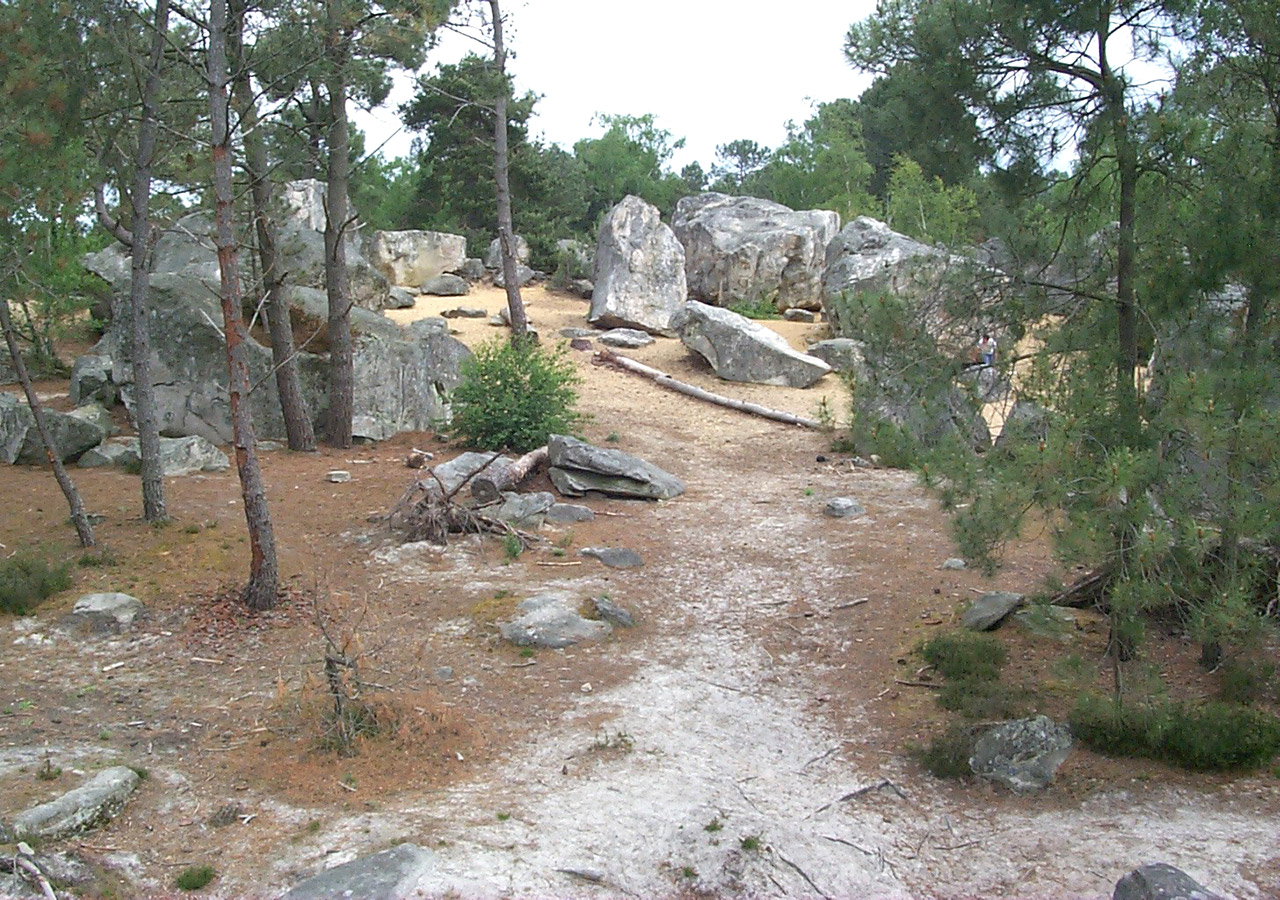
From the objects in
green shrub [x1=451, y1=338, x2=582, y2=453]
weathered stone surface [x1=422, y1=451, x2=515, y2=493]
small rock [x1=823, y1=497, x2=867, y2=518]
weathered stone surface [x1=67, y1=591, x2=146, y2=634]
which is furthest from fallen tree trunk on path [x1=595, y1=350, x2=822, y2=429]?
weathered stone surface [x1=67, y1=591, x2=146, y2=634]

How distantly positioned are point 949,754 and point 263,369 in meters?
9.59

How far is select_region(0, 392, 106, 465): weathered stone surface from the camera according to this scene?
11.0 metres

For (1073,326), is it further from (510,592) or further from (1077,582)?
(510,592)

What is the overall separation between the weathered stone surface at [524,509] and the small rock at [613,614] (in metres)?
2.14

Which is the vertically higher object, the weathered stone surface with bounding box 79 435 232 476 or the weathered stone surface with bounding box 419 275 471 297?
the weathered stone surface with bounding box 419 275 471 297

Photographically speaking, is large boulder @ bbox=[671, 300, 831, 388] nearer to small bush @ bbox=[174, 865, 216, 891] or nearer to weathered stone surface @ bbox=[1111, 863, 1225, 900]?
weathered stone surface @ bbox=[1111, 863, 1225, 900]

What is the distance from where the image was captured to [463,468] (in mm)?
10922

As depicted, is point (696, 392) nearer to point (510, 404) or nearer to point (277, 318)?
point (510, 404)

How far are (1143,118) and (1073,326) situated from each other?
1.22m

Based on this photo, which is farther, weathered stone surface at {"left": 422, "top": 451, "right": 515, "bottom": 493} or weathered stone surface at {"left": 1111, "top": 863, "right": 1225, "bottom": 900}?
weathered stone surface at {"left": 422, "top": 451, "right": 515, "bottom": 493}

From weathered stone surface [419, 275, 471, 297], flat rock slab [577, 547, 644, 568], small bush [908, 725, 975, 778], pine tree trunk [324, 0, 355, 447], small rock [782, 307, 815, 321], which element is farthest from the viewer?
weathered stone surface [419, 275, 471, 297]

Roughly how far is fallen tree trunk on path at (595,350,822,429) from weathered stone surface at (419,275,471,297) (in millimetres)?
5902

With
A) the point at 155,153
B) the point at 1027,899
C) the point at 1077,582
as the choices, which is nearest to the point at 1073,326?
the point at 1077,582

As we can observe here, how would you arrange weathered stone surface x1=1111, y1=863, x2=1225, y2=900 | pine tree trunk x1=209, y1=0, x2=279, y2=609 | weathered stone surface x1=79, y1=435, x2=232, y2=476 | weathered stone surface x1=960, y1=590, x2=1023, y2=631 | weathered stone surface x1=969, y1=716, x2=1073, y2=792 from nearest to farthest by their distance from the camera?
weathered stone surface x1=1111, y1=863, x2=1225, y2=900
weathered stone surface x1=969, y1=716, x2=1073, y2=792
pine tree trunk x1=209, y1=0, x2=279, y2=609
weathered stone surface x1=960, y1=590, x2=1023, y2=631
weathered stone surface x1=79, y1=435, x2=232, y2=476
